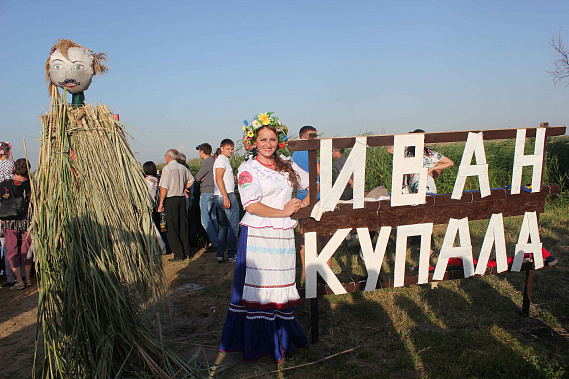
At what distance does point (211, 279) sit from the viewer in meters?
5.70

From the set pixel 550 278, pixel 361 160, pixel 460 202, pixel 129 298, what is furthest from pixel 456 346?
pixel 129 298

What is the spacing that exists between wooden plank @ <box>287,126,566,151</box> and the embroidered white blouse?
288 mm

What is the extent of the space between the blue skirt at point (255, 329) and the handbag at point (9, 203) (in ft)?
12.5

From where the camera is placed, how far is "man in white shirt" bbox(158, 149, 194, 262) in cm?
→ 668

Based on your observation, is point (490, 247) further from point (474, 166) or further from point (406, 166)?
point (406, 166)

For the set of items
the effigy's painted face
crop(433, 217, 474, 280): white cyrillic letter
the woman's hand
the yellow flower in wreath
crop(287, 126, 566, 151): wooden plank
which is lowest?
crop(433, 217, 474, 280): white cyrillic letter

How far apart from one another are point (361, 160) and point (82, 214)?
214 centimetres

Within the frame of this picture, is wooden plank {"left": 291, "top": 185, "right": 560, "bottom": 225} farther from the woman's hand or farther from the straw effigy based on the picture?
the straw effigy

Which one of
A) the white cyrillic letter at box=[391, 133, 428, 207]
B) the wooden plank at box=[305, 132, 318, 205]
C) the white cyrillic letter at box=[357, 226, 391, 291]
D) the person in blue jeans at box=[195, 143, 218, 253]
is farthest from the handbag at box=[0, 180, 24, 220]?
the white cyrillic letter at box=[391, 133, 428, 207]

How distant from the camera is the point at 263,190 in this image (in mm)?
3193

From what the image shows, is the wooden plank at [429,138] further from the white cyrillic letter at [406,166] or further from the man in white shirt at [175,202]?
the man in white shirt at [175,202]

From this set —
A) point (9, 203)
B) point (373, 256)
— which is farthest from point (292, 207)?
point (9, 203)

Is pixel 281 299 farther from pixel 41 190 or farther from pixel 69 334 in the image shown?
pixel 41 190

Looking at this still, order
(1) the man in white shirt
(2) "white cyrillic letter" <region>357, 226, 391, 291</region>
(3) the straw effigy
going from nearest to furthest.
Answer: (3) the straw effigy, (2) "white cyrillic letter" <region>357, 226, 391, 291</region>, (1) the man in white shirt
